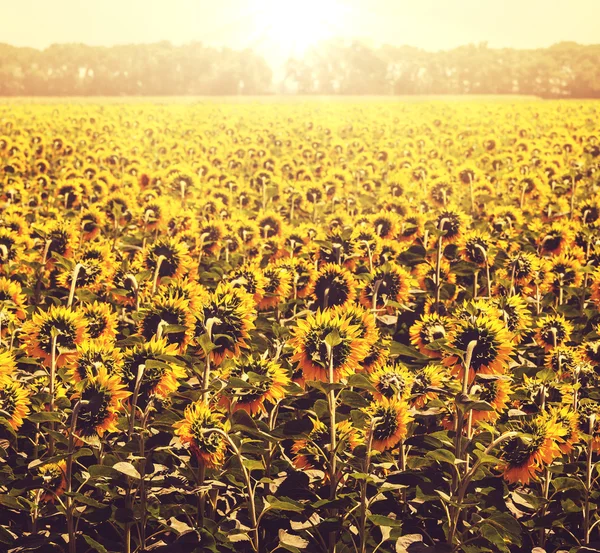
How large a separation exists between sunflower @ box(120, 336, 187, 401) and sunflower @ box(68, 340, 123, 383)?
0.16 ft

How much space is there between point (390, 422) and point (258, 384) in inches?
23.5

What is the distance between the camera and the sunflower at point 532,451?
9.07 feet

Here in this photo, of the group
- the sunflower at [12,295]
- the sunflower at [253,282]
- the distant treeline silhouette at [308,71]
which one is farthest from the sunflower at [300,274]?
the distant treeline silhouette at [308,71]

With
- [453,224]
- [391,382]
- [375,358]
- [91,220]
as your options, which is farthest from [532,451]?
[91,220]

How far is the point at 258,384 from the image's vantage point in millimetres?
2865

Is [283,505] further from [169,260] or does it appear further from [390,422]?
[169,260]

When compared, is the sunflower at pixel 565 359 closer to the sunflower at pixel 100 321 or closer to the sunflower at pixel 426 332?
the sunflower at pixel 426 332

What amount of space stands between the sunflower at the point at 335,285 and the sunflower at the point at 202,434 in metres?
1.35

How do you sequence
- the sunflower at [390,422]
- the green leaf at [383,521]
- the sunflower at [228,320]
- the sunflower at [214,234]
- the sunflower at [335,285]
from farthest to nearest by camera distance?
the sunflower at [214,234] → the sunflower at [335,285] → the sunflower at [228,320] → the sunflower at [390,422] → the green leaf at [383,521]

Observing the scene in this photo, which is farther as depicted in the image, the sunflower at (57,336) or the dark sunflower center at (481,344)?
the sunflower at (57,336)

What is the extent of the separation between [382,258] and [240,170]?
8.64m

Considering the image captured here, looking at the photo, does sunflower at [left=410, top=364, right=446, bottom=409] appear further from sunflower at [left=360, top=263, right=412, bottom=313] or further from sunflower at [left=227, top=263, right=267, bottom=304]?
sunflower at [left=227, top=263, right=267, bottom=304]

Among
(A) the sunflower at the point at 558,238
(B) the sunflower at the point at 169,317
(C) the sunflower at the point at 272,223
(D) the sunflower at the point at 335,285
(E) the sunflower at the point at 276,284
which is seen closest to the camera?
(B) the sunflower at the point at 169,317

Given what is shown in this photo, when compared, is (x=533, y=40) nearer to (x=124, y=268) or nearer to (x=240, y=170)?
(x=240, y=170)
